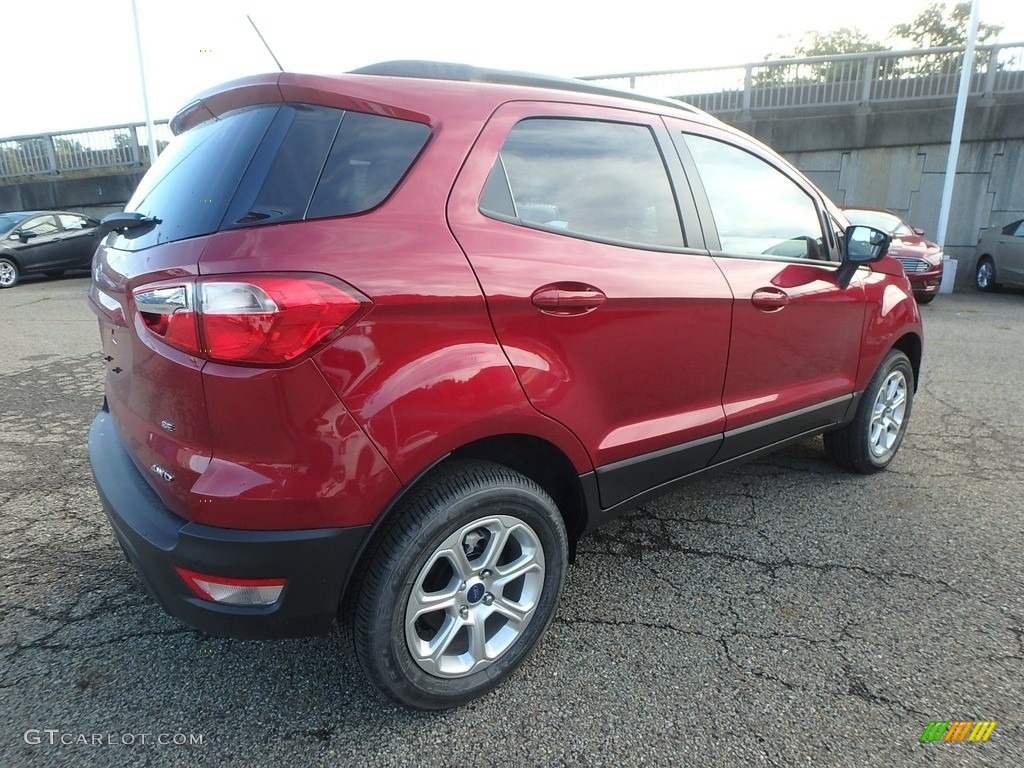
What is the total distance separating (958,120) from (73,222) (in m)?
16.8

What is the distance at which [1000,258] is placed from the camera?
11.2 meters

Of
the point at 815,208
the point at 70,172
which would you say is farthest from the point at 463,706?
the point at 70,172

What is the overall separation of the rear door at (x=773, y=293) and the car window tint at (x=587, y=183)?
22cm

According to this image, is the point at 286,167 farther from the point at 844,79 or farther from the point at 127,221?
the point at 844,79

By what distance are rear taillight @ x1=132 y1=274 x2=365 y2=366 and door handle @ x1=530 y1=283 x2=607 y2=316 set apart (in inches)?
23.0

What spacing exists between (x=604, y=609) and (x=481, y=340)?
1.22 meters


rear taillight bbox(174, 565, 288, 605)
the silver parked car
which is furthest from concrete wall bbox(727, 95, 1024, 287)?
rear taillight bbox(174, 565, 288, 605)

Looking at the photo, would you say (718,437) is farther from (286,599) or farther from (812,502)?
(286,599)

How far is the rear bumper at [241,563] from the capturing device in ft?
5.29

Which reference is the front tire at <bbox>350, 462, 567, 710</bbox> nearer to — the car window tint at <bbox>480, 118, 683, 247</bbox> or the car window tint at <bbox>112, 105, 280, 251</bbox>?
the car window tint at <bbox>480, 118, 683, 247</bbox>

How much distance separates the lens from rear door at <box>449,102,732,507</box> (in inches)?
75.3

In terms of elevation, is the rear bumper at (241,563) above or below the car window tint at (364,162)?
below

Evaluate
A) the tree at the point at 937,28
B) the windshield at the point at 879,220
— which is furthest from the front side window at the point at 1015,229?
the tree at the point at 937,28

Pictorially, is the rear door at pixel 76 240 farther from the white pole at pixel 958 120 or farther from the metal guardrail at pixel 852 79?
the white pole at pixel 958 120
